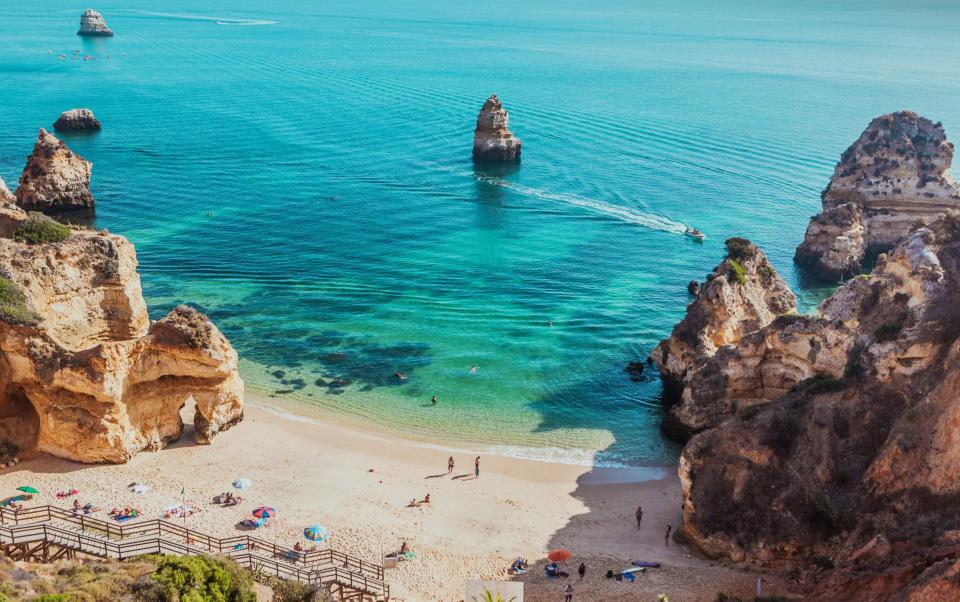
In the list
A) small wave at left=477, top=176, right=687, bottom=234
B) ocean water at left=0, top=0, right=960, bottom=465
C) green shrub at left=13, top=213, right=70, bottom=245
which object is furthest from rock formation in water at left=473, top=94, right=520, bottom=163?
green shrub at left=13, top=213, right=70, bottom=245

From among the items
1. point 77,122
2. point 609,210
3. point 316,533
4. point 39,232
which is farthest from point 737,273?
point 77,122

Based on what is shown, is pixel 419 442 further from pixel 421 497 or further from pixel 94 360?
pixel 94 360

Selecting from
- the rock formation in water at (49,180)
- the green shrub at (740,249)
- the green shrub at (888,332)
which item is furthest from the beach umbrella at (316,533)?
the rock formation in water at (49,180)

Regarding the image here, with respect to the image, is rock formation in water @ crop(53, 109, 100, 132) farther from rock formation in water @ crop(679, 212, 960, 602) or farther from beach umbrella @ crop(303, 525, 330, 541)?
rock formation in water @ crop(679, 212, 960, 602)

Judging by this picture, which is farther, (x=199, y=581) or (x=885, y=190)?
(x=885, y=190)

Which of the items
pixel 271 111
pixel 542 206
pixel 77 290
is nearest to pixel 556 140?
pixel 542 206

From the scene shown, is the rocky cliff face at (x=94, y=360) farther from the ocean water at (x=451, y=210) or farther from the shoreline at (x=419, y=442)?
the ocean water at (x=451, y=210)
